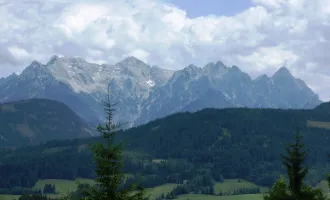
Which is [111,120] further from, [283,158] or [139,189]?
[283,158]

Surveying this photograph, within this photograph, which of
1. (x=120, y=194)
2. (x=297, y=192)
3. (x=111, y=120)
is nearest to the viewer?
(x=120, y=194)

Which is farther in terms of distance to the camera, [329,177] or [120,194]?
[329,177]

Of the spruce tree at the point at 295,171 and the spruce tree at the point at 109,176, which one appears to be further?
the spruce tree at the point at 295,171

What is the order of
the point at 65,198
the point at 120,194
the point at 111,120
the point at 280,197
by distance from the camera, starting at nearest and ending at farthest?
the point at 120,194 → the point at 111,120 → the point at 280,197 → the point at 65,198

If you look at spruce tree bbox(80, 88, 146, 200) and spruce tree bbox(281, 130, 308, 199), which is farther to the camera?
spruce tree bbox(281, 130, 308, 199)

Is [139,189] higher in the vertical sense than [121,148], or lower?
lower

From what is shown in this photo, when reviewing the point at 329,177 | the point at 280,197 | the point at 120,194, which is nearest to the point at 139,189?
the point at 120,194

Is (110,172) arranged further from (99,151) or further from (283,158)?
(283,158)

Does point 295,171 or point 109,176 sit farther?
point 295,171

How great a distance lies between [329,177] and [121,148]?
107 ft

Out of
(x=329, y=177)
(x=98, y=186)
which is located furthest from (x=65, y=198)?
(x=329, y=177)

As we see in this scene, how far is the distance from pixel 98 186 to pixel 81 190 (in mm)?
1374

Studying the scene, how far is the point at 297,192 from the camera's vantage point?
5356 centimetres

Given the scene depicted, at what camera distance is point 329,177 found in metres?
62.5
